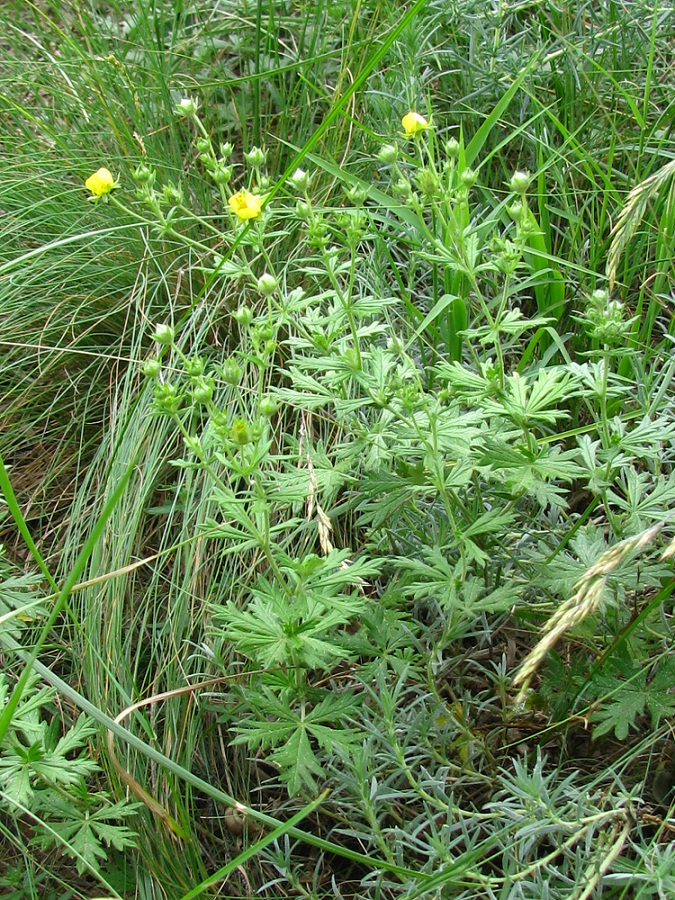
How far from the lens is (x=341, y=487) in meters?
1.97

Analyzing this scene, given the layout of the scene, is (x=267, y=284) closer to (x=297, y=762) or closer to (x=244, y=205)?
(x=244, y=205)

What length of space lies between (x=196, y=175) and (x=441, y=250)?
3.68 feet

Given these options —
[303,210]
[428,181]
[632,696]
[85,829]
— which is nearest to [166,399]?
[303,210]

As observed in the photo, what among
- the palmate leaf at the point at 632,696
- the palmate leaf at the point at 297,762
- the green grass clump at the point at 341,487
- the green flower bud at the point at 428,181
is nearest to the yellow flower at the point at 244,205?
the green grass clump at the point at 341,487

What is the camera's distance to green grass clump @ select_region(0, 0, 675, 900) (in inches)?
55.2

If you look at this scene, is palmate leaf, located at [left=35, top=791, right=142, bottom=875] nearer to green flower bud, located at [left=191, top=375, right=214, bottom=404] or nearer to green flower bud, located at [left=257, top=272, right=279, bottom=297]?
green flower bud, located at [left=191, top=375, right=214, bottom=404]

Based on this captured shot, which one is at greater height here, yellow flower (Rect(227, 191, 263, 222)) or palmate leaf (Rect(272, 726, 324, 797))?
yellow flower (Rect(227, 191, 263, 222))

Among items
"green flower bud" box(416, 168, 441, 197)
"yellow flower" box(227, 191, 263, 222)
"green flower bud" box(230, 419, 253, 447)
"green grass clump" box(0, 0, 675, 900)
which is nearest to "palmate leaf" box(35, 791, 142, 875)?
"green grass clump" box(0, 0, 675, 900)

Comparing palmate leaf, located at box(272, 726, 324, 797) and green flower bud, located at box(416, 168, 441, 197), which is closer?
palmate leaf, located at box(272, 726, 324, 797)

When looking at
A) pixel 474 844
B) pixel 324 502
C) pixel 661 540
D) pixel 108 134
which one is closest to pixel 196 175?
Result: pixel 108 134

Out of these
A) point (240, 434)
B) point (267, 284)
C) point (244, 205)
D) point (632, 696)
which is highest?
point (244, 205)

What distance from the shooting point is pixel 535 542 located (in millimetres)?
1738

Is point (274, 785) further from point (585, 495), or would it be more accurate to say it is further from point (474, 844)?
point (585, 495)

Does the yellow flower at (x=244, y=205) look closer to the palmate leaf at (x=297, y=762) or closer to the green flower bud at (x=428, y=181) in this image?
the green flower bud at (x=428, y=181)
